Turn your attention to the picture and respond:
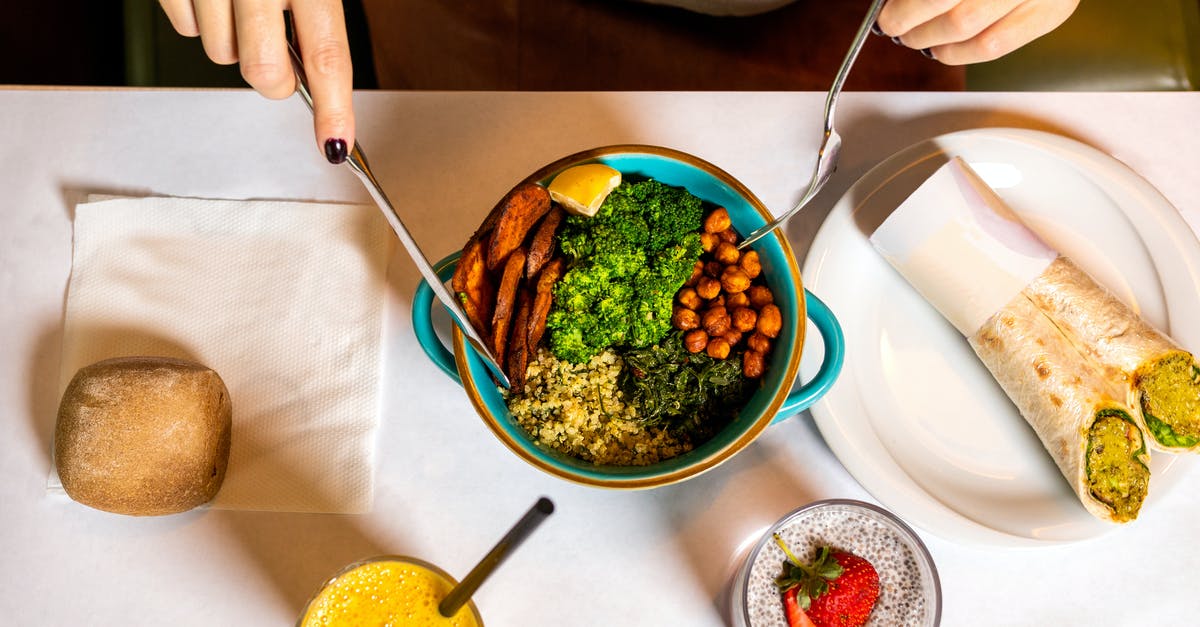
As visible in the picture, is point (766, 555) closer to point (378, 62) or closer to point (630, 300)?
point (630, 300)

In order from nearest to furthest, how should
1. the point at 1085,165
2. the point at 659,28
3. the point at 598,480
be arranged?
the point at 598,480
the point at 1085,165
the point at 659,28

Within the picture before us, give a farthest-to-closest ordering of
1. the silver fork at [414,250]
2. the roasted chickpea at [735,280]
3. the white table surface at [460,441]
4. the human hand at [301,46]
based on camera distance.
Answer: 1. the white table surface at [460,441]
2. the roasted chickpea at [735,280]
3. the human hand at [301,46]
4. the silver fork at [414,250]

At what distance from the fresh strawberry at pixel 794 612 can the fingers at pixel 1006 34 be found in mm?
674

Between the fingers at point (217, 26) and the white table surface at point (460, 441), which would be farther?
the white table surface at point (460, 441)

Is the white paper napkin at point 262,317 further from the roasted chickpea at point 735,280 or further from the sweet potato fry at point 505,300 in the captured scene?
the roasted chickpea at point 735,280

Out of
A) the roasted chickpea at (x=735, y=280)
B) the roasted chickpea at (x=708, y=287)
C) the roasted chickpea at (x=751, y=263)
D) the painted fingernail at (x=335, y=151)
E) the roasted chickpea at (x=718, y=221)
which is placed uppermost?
the painted fingernail at (x=335, y=151)

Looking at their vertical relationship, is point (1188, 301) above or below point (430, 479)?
above

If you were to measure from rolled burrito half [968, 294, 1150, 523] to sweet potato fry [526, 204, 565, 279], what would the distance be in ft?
1.79

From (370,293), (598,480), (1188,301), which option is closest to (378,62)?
(370,293)

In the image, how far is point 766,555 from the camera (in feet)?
2.93

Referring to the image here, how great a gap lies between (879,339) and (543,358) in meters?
0.44

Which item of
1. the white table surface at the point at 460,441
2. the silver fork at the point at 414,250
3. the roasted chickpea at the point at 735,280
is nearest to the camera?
the silver fork at the point at 414,250

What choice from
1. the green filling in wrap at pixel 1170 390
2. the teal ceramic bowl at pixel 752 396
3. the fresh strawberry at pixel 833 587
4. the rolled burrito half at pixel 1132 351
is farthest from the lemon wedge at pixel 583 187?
the green filling in wrap at pixel 1170 390

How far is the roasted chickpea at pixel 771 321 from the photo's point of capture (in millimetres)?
838
